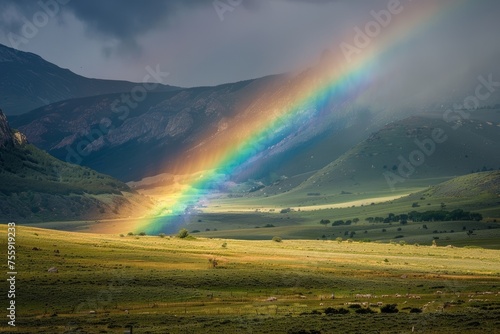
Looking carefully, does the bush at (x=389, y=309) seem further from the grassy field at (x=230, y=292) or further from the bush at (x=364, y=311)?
the bush at (x=364, y=311)

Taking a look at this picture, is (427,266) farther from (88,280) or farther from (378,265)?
(88,280)

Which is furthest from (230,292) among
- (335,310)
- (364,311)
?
(364,311)

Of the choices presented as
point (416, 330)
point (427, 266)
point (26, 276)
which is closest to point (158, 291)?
point (26, 276)

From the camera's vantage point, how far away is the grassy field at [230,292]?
51438 mm

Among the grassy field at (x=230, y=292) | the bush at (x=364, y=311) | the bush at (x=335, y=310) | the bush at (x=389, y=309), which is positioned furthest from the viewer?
the bush at (x=389, y=309)

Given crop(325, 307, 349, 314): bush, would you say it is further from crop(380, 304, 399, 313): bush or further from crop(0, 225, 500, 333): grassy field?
crop(380, 304, 399, 313): bush

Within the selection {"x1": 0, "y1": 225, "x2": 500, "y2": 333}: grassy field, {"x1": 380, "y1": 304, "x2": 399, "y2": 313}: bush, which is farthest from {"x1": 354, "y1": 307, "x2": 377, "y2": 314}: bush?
{"x1": 380, "y1": 304, "x2": 399, "y2": 313}: bush

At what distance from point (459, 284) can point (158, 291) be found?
110ft

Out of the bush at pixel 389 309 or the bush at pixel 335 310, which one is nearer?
the bush at pixel 335 310

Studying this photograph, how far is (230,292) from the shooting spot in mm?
71562

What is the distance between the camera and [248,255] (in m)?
110

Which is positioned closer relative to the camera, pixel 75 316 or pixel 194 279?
pixel 75 316

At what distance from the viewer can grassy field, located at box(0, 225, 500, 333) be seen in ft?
169

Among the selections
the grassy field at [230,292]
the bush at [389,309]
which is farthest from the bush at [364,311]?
the bush at [389,309]
